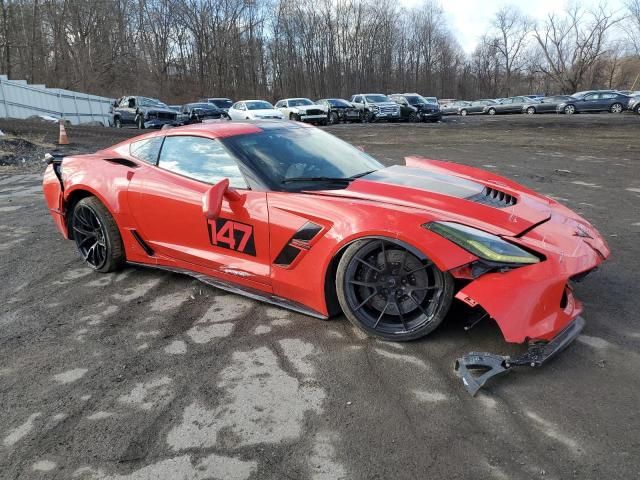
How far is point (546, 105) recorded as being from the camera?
3481cm

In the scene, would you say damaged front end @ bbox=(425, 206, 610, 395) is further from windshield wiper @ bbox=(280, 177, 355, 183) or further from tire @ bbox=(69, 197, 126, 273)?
tire @ bbox=(69, 197, 126, 273)

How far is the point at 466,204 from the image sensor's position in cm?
303

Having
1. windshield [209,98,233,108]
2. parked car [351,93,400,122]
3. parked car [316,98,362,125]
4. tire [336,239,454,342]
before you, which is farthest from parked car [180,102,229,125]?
tire [336,239,454,342]

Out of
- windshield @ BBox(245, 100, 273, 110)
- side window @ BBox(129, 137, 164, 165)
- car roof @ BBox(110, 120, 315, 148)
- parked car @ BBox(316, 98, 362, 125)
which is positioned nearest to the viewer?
car roof @ BBox(110, 120, 315, 148)

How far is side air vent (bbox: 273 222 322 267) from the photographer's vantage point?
3.08 metres

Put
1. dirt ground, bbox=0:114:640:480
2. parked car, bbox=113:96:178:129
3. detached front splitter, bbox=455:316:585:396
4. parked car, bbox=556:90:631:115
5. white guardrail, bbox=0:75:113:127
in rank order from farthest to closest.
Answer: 1. parked car, bbox=556:90:631:115
2. white guardrail, bbox=0:75:113:127
3. parked car, bbox=113:96:178:129
4. detached front splitter, bbox=455:316:585:396
5. dirt ground, bbox=0:114:640:480

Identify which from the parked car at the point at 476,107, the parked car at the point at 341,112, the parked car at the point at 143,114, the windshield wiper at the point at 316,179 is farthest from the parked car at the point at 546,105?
the windshield wiper at the point at 316,179

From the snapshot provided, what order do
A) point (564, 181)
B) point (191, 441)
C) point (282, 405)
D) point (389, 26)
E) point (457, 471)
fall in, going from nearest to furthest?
1. point (457, 471)
2. point (191, 441)
3. point (282, 405)
4. point (564, 181)
5. point (389, 26)

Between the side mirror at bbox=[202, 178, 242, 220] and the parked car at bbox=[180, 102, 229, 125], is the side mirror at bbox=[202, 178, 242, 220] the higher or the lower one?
the lower one

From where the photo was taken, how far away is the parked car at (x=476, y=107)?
134 feet

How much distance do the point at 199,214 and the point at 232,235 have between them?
336mm

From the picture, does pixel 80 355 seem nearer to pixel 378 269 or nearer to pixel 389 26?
pixel 378 269

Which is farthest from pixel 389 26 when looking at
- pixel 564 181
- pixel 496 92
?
pixel 564 181

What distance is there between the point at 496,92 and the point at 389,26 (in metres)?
24.2
